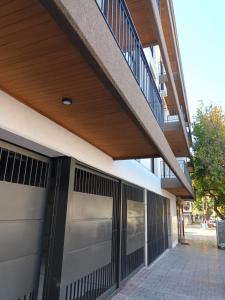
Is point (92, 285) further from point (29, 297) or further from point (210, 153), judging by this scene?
point (210, 153)

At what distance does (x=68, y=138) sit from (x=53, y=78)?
5.78ft

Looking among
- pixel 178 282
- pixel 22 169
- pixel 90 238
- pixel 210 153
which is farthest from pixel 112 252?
pixel 210 153

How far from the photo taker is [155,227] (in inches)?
462

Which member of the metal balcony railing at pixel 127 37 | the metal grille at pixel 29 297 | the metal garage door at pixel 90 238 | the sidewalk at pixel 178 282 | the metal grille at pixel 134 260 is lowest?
the sidewalk at pixel 178 282

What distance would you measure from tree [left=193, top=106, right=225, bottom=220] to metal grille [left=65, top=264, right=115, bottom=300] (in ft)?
41.9

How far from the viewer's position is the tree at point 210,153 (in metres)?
17.1

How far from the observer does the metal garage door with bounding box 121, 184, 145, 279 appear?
7386mm

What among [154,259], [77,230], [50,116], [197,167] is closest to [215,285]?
[154,259]

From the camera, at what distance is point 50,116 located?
391 centimetres

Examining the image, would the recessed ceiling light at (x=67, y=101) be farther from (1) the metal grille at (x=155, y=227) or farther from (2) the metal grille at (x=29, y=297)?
(1) the metal grille at (x=155, y=227)

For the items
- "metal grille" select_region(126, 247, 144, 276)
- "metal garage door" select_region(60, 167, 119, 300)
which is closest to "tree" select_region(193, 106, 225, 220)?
"metal grille" select_region(126, 247, 144, 276)

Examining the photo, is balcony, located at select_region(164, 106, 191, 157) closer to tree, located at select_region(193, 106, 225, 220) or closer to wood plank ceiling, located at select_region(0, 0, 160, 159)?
tree, located at select_region(193, 106, 225, 220)

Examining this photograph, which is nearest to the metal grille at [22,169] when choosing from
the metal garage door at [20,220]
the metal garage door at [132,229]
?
the metal garage door at [20,220]

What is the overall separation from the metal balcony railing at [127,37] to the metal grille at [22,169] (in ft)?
7.14
